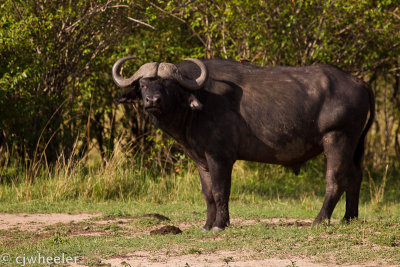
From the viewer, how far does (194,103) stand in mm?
6473

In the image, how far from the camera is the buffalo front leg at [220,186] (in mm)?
6738

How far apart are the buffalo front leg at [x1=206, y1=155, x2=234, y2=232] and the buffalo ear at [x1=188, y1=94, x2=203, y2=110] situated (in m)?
0.59

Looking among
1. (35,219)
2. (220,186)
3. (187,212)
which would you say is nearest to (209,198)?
(220,186)

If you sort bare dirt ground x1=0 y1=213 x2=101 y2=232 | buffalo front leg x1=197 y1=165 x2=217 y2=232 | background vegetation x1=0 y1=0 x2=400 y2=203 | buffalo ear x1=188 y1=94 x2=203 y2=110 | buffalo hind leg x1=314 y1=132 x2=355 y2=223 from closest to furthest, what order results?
buffalo ear x1=188 y1=94 x2=203 y2=110 → buffalo hind leg x1=314 y1=132 x2=355 y2=223 → buffalo front leg x1=197 y1=165 x2=217 y2=232 → bare dirt ground x1=0 y1=213 x2=101 y2=232 → background vegetation x1=0 y1=0 x2=400 y2=203

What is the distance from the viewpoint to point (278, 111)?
22.5 feet

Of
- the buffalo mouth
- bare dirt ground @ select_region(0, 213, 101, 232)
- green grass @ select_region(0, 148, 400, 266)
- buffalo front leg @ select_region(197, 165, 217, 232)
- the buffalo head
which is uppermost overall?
the buffalo head

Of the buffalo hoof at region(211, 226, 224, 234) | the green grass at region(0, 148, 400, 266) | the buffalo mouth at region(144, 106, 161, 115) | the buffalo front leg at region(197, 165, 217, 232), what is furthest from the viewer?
the buffalo front leg at region(197, 165, 217, 232)

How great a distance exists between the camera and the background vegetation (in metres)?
10.1

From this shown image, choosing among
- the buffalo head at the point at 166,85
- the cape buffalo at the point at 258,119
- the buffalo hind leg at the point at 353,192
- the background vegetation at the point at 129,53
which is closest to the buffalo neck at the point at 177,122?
the cape buffalo at the point at 258,119

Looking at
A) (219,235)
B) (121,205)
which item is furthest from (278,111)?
(121,205)

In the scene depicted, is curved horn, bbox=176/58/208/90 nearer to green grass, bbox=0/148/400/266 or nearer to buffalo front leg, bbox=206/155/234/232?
buffalo front leg, bbox=206/155/234/232

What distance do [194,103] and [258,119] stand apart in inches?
31.2

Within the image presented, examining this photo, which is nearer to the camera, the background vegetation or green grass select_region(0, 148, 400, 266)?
green grass select_region(0, 148, 400, 266)

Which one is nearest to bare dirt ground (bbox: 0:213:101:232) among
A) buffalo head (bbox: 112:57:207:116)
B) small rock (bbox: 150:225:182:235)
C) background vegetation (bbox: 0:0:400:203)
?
background vegetation (bbox: 0:0:400:203)
